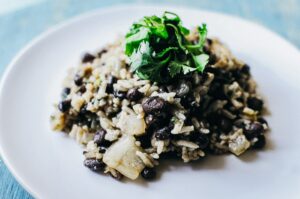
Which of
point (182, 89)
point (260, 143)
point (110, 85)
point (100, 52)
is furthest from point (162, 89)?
point (100, 52)

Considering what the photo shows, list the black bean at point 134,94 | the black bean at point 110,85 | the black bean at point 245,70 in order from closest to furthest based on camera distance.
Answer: the black bean at point 134,94 < the black bean at point 110,85 < the black bean at point 245,70

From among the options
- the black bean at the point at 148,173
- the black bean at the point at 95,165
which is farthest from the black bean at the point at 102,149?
the black bean at the point at 148,173

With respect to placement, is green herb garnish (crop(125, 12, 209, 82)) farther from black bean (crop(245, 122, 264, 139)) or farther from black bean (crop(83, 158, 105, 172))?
black bean (crop(83, 158, 105, 172))

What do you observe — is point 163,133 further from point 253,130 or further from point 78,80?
point 78,80

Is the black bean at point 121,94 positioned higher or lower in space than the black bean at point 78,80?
higher

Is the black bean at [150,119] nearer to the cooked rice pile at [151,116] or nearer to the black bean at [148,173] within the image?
the cooked rice pile at [151,116]

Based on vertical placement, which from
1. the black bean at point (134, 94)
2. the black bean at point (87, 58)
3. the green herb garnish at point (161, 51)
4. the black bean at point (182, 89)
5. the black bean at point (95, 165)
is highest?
the green herb garnish at point (161, 51)

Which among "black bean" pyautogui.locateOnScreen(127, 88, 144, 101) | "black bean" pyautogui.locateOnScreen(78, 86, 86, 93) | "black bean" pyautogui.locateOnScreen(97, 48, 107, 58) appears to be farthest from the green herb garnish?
"black bean" pyautogui.locateOnScreen(97, 48, 107, 58)

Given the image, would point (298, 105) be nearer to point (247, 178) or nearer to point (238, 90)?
point (238, 90)
